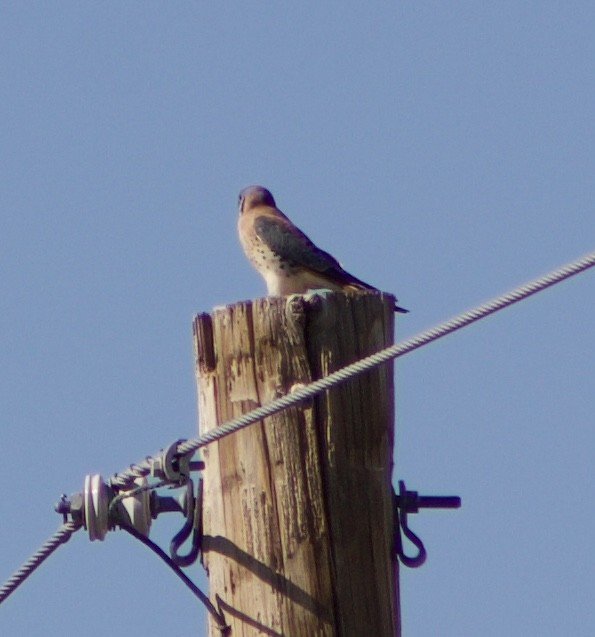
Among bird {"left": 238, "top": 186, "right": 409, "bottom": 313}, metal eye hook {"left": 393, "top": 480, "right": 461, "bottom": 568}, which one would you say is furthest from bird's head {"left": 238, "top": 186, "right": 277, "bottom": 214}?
metal eye hook {"left": 393, "top": 480, "right": 461, "bottom": 568}

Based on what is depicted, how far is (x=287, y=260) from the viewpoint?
8.70 metres

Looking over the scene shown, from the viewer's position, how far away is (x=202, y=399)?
4637mm

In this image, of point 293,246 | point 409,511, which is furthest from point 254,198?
point 409,511

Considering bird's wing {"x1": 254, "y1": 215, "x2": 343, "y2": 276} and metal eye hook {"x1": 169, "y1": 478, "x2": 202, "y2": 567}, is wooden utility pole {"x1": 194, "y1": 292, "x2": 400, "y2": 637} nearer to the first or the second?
metal eye hook {"x1": 169, "y1": 478, "x2": 202, "y2": 567}

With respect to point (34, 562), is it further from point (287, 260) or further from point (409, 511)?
point (287, 260)

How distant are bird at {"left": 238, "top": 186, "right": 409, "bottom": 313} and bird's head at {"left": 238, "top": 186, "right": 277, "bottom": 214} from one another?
0.46 m

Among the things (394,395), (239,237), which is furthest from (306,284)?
(394,395)

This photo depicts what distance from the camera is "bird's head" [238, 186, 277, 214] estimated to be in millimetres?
10031

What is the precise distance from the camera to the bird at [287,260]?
845 centimetres

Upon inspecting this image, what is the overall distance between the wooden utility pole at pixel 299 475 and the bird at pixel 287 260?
146 inches

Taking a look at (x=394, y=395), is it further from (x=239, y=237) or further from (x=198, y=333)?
(x=239, y=237)

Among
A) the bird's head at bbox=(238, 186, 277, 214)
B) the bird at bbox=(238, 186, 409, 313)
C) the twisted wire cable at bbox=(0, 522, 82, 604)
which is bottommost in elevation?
the twisted wire cable at bbox=(0, 522, 82, 604)

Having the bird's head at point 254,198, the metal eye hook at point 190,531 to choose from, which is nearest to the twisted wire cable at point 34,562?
the metal eye hook at point 190,531

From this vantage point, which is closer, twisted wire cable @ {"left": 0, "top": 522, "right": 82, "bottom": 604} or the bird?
twisted wire cable @ {"left": 0, "top": 522, "right": 82, "bottom": 604}
